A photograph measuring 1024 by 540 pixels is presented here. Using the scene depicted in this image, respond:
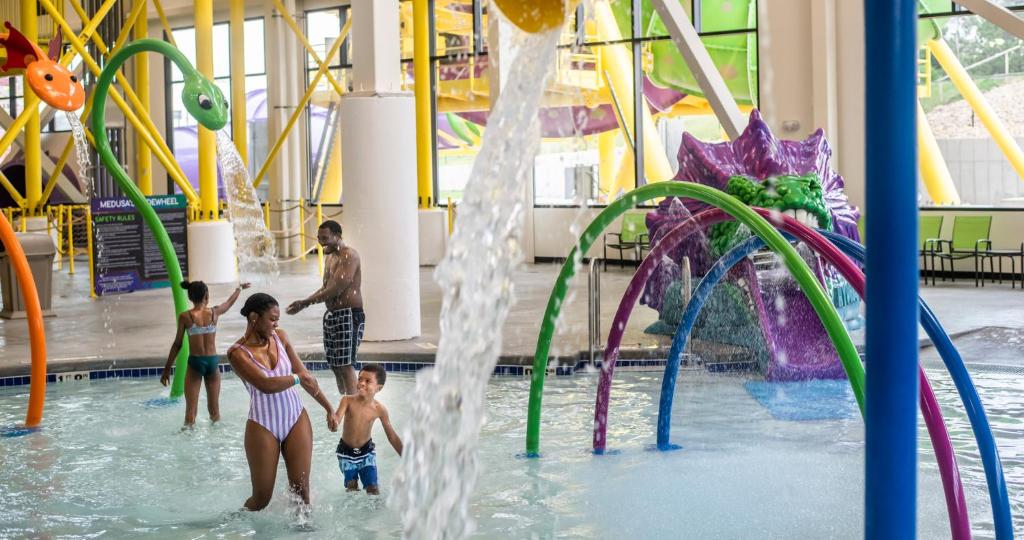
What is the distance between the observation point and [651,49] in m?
19.4

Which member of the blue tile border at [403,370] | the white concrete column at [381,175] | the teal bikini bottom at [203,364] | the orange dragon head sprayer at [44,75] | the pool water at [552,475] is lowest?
the pool water at [552,475]

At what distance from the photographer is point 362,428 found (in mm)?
5625

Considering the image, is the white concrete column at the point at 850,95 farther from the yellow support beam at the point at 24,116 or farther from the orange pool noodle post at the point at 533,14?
the orange pool noodle post at the point at 533,14

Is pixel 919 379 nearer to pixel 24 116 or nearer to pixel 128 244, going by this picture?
pixel 24 116

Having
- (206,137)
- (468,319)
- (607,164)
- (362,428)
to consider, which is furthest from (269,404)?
(607,164)

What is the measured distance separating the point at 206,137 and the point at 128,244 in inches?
76.8

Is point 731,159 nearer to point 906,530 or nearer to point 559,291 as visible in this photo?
point 559,291

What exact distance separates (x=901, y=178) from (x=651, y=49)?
1770 cm

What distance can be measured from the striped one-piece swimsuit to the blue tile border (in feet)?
15.2

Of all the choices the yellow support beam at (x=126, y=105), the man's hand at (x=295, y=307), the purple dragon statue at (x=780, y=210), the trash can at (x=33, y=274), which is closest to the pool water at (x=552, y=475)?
the purple dragon statue at (x=780, y=210)

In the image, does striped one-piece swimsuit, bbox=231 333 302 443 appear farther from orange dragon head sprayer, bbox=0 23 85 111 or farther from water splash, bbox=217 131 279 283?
water splash, bbox=217 131 279 283

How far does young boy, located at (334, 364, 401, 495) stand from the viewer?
552cm

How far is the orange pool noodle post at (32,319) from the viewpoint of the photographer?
7789 millimetres

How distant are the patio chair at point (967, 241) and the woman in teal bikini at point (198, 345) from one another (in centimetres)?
1055
